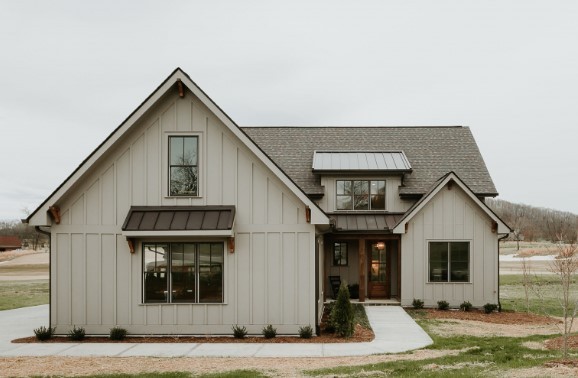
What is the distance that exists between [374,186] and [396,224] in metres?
2.74

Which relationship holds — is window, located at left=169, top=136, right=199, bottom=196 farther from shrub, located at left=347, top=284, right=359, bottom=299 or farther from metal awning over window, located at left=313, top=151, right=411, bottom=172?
shrub, located at left=347, top=284, right=359, bottom=299

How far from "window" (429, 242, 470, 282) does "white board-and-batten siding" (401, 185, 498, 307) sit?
178 millimetres

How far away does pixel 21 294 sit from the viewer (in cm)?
2770

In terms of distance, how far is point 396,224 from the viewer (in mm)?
22172

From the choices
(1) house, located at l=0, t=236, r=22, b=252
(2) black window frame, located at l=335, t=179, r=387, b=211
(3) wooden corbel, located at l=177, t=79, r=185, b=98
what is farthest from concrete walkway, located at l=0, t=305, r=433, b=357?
(1) house, located at l=0, t=236, r=22, b=252

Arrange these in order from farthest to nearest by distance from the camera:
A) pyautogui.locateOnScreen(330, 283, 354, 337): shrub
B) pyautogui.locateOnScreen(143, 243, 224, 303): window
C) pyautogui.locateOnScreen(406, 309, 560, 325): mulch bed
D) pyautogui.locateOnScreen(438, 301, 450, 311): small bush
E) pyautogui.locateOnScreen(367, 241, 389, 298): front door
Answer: pyautogui.locateOnScreen(367, 241, 389, 298): front door, pyautogui.locateOnScreen(438, 301, 450, 311): small bush, pyautogui.locateOnScreen(406, 309, 560, 325): mulch bed, pyautogui.locateOnScreen(143, 243, 224, 303): window, pyautogui.locateOnScreen(330, 283, 354, 337): shrub

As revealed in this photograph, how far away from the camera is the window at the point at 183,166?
50.7ft

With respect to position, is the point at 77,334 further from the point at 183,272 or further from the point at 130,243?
the point at 183,272

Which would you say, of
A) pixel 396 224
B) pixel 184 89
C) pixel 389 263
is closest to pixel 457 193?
pixel 396 224

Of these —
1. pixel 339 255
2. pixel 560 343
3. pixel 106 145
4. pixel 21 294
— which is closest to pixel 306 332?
pixel 560 343

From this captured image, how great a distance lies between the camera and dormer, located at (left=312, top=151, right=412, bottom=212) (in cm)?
2411

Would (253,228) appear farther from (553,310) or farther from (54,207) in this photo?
(553,310)

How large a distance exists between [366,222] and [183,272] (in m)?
10.2

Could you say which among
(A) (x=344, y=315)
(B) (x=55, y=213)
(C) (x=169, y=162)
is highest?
(C) (x=169, y=162)
